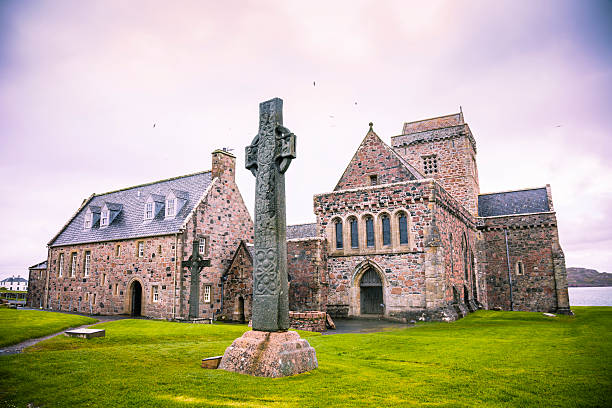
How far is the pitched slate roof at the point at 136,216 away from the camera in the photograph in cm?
2806

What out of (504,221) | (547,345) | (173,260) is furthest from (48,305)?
(504,221)

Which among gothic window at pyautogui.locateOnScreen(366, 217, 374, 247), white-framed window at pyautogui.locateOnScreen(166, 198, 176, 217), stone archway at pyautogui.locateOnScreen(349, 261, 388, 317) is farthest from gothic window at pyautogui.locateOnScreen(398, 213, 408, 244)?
white-framed window at pyautogui.locateOnScreen(166, 198, 176, 217)

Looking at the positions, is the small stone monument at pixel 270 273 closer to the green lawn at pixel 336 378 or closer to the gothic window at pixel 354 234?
the green lawn at pixel 336 378

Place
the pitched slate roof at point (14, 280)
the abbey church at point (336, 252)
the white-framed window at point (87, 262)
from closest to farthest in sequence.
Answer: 1. the abbey church at point (336, 252)
2. the white-framed window at point (87, 262)
3. the pitched slate roof at point (14, 280)

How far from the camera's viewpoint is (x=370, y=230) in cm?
2569

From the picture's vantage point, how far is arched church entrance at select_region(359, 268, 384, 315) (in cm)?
2488

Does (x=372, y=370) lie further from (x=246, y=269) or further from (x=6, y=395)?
(x=246, y=269)

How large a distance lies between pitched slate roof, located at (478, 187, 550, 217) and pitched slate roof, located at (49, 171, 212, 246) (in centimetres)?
2886

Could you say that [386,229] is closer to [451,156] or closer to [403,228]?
[403,228]

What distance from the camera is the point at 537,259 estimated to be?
3531 cm

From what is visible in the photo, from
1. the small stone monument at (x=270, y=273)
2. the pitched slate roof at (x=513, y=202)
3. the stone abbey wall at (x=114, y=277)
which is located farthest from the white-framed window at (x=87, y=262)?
the pitched slate roof at (x=513, y=202)

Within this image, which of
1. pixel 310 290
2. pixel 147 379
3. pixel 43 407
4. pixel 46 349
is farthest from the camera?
pixel 310 290

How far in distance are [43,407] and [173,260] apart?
815 inches

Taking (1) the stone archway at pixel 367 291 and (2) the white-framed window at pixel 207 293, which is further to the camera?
(2) the white-framed window at pixel 207 293
